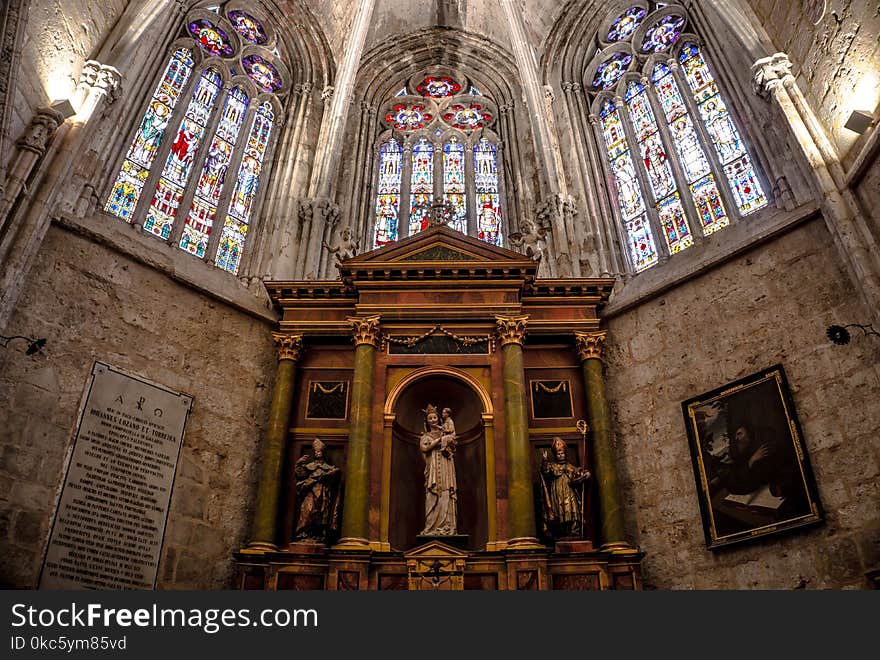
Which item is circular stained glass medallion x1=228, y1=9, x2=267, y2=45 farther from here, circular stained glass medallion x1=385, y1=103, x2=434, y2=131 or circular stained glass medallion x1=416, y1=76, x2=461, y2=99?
circular stained glass medallion x1=416, y1=76, x2=461, y2=99

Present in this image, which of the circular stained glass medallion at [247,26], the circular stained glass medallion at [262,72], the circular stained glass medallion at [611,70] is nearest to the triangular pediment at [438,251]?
the circular stained glass medallion at [262,72]

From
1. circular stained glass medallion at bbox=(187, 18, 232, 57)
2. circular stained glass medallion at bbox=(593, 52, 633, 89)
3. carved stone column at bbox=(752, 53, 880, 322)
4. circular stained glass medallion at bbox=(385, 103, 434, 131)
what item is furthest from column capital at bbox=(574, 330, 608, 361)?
circular stained glass medallion at bbox=(187, 18, 232, 57)

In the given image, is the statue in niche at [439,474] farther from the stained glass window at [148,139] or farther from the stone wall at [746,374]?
the stained glass window at [148,139]

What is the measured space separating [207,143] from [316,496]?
23.1ft

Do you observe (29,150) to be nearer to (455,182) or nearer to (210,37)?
Answer: (210,37)

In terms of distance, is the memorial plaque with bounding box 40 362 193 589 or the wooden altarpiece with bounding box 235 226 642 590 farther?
the wooden altarpiece with bounding box 235 226 642 590

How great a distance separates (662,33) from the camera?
47.2 feet

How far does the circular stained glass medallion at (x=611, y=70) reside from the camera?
1480 centimetres

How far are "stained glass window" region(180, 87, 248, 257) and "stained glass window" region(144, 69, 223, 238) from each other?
0.25 metres

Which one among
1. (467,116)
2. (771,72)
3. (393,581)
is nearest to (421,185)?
(467,116)

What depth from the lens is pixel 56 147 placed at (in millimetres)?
9398

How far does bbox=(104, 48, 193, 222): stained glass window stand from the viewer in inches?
444

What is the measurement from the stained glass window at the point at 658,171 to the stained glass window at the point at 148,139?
862 cm

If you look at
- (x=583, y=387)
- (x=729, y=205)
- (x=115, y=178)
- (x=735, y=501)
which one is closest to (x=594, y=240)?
(x=729, y=205)
